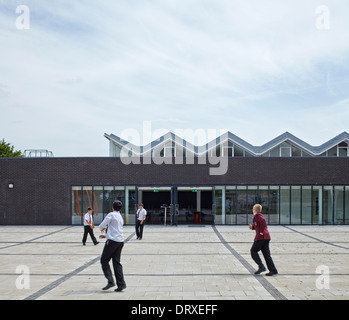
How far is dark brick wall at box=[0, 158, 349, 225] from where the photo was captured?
24609mm

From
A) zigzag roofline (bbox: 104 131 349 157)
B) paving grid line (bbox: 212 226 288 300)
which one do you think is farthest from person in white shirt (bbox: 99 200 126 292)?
zigzag roofline (bbox: 104 131 349 157)

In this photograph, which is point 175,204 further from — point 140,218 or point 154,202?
point 140,218

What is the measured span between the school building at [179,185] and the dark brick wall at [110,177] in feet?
0.16

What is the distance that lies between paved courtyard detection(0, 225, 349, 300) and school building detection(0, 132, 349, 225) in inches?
204

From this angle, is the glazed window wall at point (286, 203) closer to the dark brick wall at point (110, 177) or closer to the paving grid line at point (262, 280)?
Answer: the dark brick wall at point (110, 177)

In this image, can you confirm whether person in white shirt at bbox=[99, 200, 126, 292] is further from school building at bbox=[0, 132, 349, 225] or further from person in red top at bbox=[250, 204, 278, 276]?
school building at bbox=[0, 132, 349, 225]

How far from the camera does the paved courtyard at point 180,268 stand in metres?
8.27

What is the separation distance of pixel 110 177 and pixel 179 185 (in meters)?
3.97

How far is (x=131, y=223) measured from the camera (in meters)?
24.8

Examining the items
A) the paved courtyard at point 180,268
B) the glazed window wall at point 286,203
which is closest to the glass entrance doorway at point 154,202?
the glazed window wall at point 286,203

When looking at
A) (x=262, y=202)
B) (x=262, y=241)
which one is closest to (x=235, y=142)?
(x=262, y=202)

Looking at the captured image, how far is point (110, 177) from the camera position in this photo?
2475 centimetres
